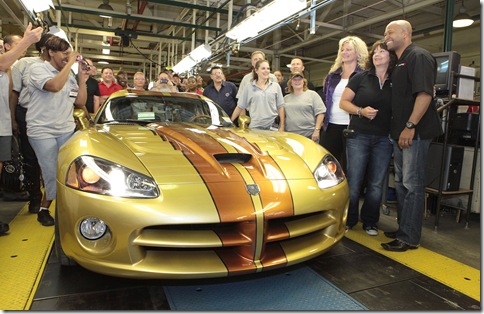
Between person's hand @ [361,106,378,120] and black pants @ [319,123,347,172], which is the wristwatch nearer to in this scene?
person's hand @ [361,106,378,120]

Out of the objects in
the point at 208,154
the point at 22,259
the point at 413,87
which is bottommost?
the point at 22,259

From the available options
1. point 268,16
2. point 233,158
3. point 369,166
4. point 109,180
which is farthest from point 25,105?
point 268,16

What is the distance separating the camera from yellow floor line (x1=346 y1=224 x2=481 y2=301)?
7.06 ft

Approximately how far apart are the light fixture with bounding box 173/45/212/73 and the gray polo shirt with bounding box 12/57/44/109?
4.90 m

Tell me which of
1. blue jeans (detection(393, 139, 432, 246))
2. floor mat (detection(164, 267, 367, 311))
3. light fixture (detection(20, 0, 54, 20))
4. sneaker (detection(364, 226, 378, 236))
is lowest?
floor mat (detection(164, 267, 367, 311))

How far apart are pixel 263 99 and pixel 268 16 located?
195cm

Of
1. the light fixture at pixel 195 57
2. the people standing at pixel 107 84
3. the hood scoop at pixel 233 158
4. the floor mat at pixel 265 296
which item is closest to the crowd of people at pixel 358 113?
the floor mat at pixel 265 296

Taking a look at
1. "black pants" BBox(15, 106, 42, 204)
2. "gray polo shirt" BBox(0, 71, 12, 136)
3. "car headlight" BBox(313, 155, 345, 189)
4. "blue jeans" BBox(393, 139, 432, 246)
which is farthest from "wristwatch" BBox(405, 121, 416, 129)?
"black pants" BBox(15, 106, 42, 204)

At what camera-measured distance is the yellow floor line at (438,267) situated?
2150 mm

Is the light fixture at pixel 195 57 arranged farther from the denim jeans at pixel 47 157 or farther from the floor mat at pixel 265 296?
the floor mat at pixel 265 296

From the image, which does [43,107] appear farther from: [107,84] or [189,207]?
[107,84]

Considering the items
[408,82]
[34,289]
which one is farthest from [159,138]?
[408,82]

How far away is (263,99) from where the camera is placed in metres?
3.79

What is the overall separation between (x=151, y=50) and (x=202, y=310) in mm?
13121
